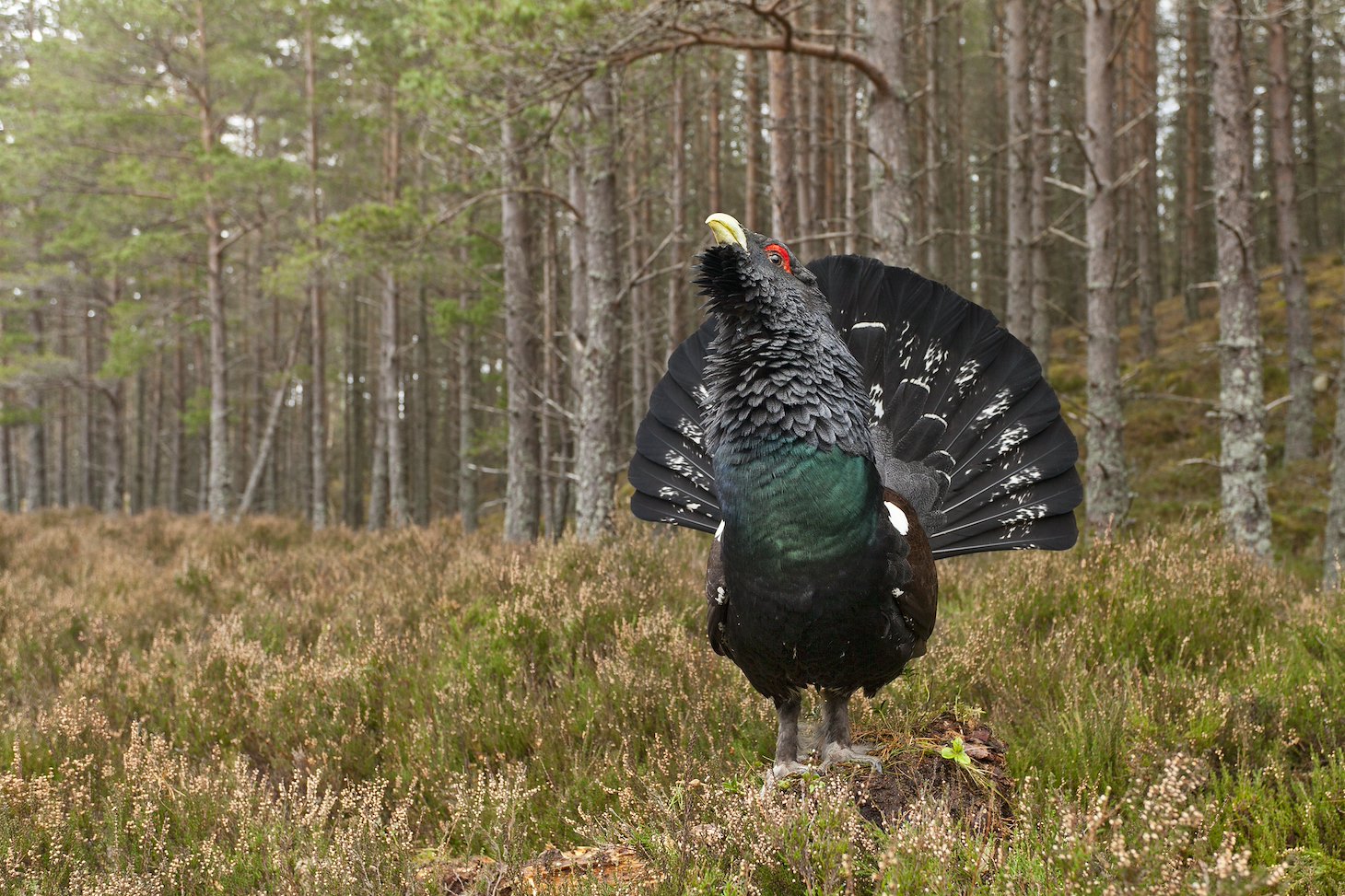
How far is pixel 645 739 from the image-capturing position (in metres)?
3.17

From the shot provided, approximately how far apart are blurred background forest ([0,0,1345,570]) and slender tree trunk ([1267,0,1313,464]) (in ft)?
0.15

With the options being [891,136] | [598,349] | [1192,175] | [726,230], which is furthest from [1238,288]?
[1192,175]

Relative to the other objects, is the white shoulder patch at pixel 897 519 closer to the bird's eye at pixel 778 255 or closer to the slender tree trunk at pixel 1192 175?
the bird's eye at pixel 778 255

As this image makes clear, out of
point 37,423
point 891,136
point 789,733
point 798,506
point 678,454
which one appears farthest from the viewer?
point 37,423

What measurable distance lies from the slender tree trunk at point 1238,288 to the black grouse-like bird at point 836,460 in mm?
4441

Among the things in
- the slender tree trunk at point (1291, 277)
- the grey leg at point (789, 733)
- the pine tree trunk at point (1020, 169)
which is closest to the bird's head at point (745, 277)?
the grey leg at point (789, 733)

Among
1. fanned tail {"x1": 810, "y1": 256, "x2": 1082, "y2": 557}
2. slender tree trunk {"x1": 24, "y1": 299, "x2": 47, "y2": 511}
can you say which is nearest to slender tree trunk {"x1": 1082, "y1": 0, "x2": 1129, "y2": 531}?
fanned tail {"x1": 810, "y1": 256, "x2": 1082, "y2": 557}

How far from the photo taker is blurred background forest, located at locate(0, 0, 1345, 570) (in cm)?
649

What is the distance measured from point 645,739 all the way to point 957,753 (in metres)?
1.16

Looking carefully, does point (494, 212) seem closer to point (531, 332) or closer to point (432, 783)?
point (531, 332)

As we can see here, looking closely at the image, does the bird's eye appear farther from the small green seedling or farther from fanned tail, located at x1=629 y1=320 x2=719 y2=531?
the small green seedling

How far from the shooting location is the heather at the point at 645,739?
2059 mm

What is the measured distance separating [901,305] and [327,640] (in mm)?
3705

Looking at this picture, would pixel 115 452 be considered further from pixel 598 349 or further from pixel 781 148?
pixel 781 148
